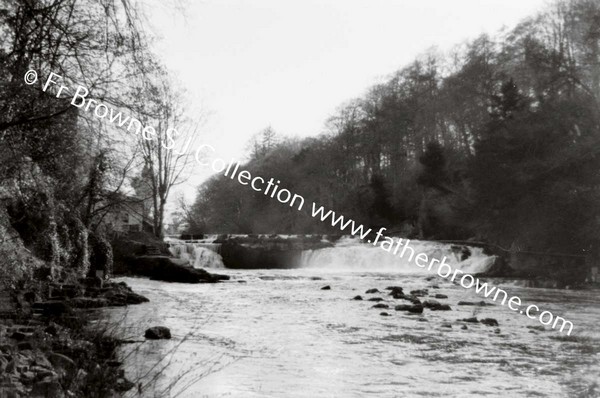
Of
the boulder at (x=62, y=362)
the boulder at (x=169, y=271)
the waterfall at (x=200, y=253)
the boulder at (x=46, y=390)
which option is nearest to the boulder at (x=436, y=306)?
the boulder at (x=62, y=362)

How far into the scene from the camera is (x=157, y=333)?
32.9ft

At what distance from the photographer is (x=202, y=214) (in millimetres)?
60594

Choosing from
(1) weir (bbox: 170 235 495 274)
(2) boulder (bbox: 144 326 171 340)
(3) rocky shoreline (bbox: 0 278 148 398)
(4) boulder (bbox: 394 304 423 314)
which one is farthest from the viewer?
(1) weir (bbox: 170 235 495 274)

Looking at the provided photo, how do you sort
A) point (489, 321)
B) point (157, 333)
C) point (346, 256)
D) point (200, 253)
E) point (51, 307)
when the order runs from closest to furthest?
point (157, 333)
point (51, 307)
point (489, 321)
point (346, 256)
point (200, 253)

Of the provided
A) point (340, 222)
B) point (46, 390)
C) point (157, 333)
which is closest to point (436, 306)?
point (157, 333)

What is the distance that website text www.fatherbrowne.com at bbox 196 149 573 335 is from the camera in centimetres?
1468

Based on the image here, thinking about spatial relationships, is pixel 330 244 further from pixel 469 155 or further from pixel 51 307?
pixel 51 307

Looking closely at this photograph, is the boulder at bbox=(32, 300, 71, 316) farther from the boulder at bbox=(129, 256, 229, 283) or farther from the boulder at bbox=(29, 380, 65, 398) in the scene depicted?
the boulder at bbox=(129, 256, 229, 283)

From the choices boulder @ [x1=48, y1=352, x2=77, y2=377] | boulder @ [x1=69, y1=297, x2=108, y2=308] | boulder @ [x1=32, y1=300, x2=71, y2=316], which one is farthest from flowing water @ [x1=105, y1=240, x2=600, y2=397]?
boulder @ [x1=32, y1=300, x2=71, y2=316]

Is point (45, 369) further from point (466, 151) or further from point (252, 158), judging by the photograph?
point (252, 158)

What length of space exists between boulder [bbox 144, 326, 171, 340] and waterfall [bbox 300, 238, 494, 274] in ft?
70.4

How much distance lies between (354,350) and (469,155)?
23957mm

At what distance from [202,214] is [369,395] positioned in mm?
54411

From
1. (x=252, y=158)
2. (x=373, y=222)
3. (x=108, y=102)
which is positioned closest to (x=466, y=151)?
(x=373, y=222)
